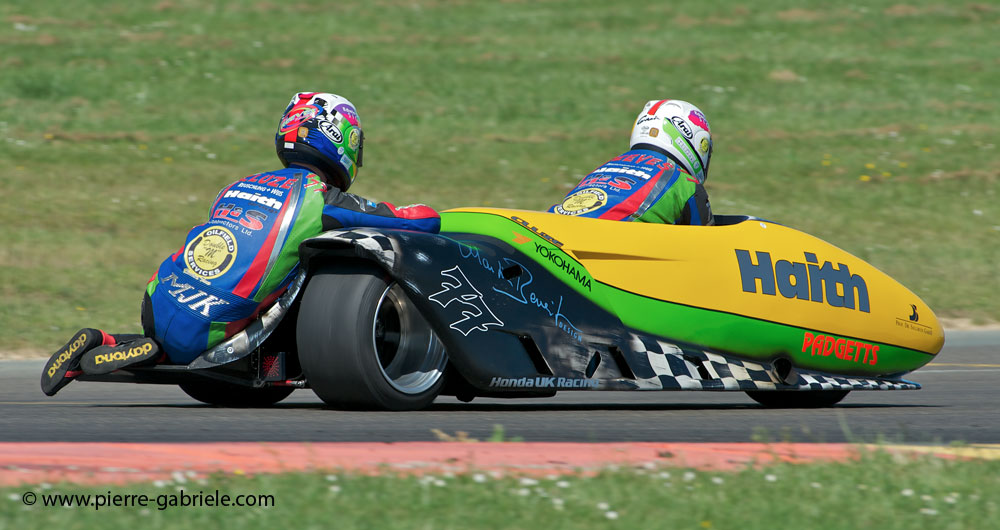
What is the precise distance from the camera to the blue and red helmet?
6.66 m

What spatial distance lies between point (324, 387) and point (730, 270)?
2274 millimetres

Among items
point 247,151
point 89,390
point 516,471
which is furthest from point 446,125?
point 516,471

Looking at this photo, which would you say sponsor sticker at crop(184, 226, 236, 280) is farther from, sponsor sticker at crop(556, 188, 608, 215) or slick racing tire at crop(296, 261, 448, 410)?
sponsor sticker at crop(556, 188, 608, 215)

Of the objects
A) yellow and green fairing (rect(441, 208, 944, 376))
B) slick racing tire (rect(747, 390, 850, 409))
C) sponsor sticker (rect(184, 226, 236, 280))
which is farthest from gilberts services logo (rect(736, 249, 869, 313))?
sponsor sticker (rect(184, 226, 236, 280))

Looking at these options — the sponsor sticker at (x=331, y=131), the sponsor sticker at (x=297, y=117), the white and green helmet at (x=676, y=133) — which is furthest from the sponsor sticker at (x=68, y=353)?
the white and green helmet at (x=676, y=133)

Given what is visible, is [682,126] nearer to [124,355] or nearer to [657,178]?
[657,178]

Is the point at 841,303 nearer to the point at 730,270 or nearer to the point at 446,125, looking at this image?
the point at 730,270

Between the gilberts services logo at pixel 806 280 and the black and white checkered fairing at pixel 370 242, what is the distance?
208 cm

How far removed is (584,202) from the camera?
24.2 ft

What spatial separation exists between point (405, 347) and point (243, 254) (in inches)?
32.4

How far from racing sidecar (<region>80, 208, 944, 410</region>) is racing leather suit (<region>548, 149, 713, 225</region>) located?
199 millimetres

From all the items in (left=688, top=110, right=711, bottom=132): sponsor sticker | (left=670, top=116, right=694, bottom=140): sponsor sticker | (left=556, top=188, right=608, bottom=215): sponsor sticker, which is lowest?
(left=556, top=188, right=608, bottom=215): sponsor sticker

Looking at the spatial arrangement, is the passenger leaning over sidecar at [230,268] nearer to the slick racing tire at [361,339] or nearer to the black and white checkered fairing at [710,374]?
the slick racing tire at [361,339]

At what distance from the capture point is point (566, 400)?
8109mm
